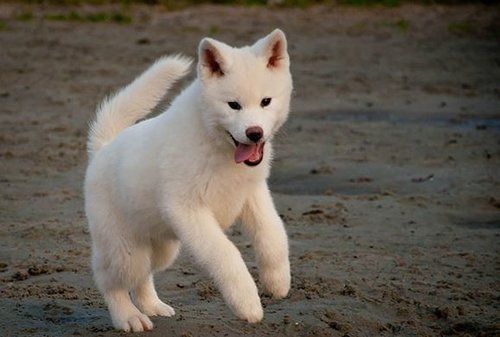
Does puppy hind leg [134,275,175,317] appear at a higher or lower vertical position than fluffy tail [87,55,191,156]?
lower

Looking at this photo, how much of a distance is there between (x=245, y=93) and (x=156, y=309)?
153 centimetres

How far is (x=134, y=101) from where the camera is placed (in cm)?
669

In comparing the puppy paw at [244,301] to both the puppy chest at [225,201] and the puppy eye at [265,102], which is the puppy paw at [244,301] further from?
the puppy eye at [265,102]

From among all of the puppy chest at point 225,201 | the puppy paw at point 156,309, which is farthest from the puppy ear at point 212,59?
the puppy paw at point 156,309

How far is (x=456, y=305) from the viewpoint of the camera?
687cm

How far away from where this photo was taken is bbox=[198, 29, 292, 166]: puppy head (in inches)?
223

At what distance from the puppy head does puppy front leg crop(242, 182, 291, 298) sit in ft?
1.01

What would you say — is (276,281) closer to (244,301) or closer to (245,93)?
(244,301)

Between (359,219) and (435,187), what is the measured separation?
1.38 m

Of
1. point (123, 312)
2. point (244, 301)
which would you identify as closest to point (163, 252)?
point (123, 312)

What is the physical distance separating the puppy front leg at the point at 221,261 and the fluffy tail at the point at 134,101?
3.61ft

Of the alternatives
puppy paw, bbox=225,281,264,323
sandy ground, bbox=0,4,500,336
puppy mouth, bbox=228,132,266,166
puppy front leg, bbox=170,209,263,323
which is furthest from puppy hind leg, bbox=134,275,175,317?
puppy mouth, bbox=228,132,266,166

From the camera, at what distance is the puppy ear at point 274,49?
5.83 metres

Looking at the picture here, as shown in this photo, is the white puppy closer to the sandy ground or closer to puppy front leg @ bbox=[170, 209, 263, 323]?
puppy front leg @ bbox=[170, 209, 263, 323]
